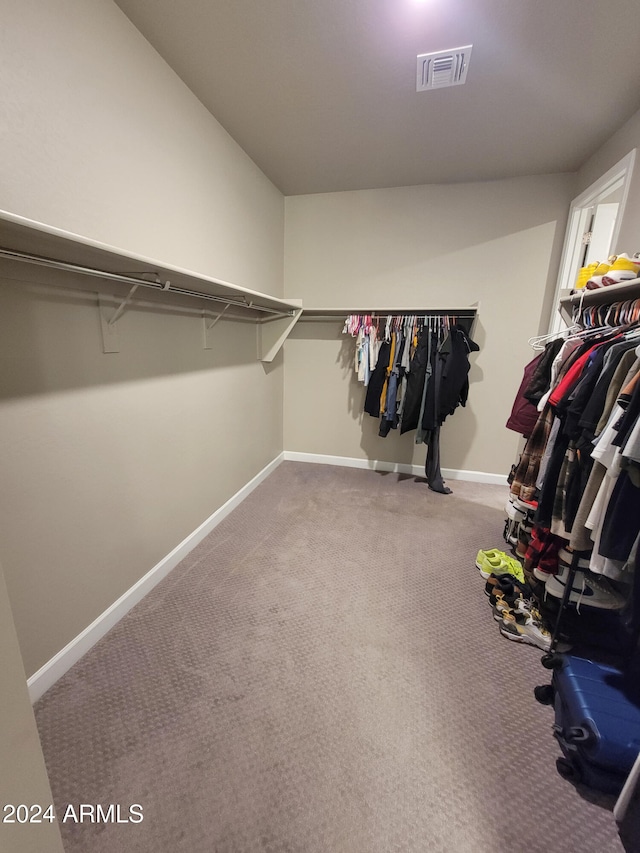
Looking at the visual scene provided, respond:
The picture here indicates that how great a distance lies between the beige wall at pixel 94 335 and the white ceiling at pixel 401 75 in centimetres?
24

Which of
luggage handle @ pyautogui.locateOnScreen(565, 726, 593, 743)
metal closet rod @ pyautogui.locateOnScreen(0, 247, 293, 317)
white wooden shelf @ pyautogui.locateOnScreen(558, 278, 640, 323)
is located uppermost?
white wooden shelf @ pyautogui.locateOnScreen(558, 278, 640, 323)

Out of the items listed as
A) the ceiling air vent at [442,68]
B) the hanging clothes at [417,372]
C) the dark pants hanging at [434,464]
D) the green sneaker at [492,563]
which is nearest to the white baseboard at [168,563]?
the dark pants hanging at [434,464]

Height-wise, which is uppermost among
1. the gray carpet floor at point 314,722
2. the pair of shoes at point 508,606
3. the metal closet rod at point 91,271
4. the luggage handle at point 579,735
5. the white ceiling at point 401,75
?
the white ceiling at point 401,75

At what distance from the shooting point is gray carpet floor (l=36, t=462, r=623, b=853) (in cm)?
95

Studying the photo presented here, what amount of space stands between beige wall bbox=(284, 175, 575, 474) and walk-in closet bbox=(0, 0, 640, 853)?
69 millimetres

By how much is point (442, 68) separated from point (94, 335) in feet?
6.58

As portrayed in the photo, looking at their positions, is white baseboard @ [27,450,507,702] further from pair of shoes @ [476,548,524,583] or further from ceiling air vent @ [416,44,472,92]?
ceiling air vent @ [416,44,472,92]

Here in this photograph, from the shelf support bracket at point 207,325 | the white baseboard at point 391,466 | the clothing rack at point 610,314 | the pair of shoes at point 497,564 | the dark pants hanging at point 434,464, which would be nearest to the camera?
the clothing rack at point 610,314

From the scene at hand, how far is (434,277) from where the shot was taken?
9.63 feet

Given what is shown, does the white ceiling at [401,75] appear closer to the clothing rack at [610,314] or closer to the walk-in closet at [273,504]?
the walk-in closet at [273,504]

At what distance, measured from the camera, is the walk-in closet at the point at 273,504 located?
1.01 meters

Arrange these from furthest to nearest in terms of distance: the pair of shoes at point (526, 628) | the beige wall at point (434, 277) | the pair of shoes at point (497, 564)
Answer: the beige wall at point (434, 277) < the pair of shoes at point (497, 564) < the pair of shoes at point (526, 628)

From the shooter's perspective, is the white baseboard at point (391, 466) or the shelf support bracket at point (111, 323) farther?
the white baseboard at point (391, 466)

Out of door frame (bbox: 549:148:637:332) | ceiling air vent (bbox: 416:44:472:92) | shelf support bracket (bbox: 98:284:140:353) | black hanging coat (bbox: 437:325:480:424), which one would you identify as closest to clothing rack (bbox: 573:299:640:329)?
door frame (bbox: 549:148:637:332)
